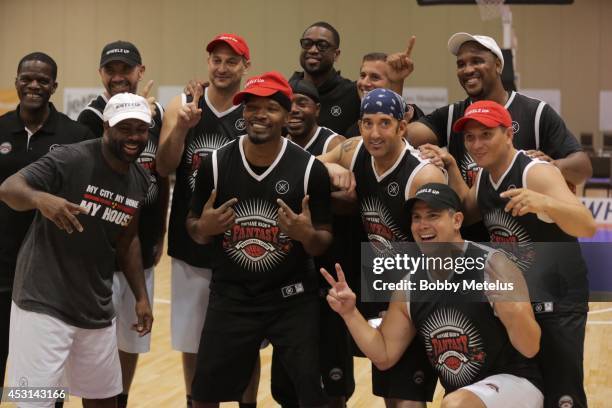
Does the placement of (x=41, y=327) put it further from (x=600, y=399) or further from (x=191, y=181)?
(x=600, y=399)

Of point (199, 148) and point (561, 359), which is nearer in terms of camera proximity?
point (561, 359)

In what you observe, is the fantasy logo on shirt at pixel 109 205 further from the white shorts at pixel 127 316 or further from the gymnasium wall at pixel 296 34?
the gymnasium wall at pixel 296 34

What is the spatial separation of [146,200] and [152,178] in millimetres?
184

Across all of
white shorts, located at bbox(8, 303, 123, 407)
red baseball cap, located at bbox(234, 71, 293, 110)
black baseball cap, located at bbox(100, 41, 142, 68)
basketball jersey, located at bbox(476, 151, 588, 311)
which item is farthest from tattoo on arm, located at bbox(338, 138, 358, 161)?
white shorts, located at bbox(8, 303, 123, 407)

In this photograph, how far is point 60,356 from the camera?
13.4 ft

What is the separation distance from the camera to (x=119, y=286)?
5184 millimetres

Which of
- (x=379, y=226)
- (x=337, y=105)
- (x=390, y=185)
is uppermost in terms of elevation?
(x=337, y=105)

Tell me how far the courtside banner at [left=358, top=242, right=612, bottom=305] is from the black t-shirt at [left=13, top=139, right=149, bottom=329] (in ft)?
4.70

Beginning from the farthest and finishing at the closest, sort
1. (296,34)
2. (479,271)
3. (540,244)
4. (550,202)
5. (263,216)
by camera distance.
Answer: (296,34)
(263,216)
(540,244)
(479,271)
(550,202)

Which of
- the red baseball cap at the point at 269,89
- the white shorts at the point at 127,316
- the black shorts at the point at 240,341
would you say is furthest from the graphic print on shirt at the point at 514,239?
the white shorts at the point at 127,316

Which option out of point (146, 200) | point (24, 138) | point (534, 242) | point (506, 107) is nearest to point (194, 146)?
point (146, 200)

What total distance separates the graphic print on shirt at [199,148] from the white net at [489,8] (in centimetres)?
670

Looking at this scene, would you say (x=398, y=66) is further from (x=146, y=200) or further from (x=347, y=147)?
(x=146, y=200)

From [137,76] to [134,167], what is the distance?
1009 millimetres
